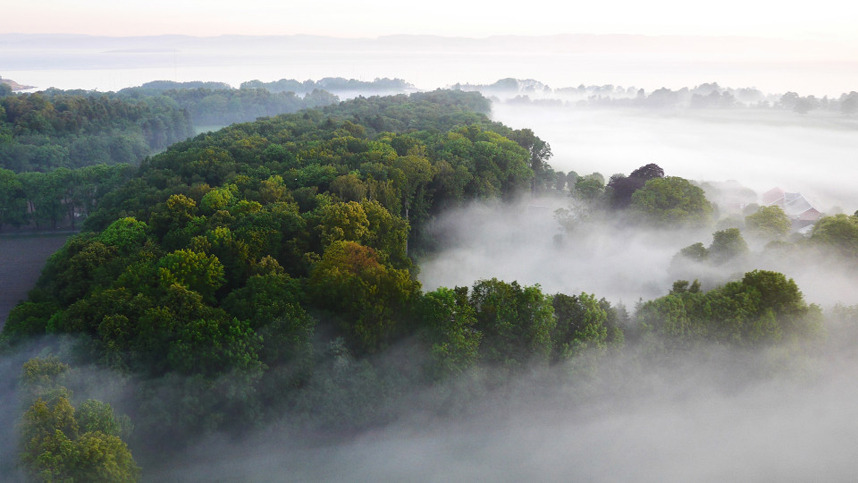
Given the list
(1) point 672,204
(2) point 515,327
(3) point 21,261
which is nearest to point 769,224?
(1) point 672,204

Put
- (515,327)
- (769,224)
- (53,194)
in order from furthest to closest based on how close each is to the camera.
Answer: (53,194) < (769,224) < (515,327)

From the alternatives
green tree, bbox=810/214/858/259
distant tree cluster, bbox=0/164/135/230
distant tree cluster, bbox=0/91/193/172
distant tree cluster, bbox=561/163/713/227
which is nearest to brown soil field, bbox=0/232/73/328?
distant tree cluster, bbox=0/164/135/230

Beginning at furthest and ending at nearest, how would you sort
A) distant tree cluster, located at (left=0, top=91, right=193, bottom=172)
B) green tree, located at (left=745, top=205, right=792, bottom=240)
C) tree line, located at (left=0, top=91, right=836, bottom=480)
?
1. distant tree cluster, located at (left=0, top=91, right=193, bottom=172)
2. green tree, located at (left=745, top=205, right=792, bottom=240)
3. tree line, located at (left=0, top=91, right=836, bottom=480)

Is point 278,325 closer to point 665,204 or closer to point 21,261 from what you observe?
point 665,204

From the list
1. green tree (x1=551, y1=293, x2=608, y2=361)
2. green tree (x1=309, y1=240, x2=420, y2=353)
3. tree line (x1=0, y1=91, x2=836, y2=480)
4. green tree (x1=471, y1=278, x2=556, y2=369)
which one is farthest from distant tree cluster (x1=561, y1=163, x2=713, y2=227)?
green tree (x1=309, y1=240, x2=420, y2=353)

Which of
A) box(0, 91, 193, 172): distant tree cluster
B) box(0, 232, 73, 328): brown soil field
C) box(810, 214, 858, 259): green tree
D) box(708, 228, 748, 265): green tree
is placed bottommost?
box(0, 232, 73, 328): brown soil field

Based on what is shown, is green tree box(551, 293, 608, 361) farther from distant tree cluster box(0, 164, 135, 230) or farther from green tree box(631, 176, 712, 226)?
distant tree cluster box(0, 164, 135, 230)

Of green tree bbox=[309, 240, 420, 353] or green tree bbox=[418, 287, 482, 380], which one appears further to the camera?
green tree bbox=[309, 240, 420, 353]

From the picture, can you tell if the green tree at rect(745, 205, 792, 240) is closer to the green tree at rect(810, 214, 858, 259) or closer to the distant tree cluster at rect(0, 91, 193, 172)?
the green tree at rect(810, 214, 858, 259)

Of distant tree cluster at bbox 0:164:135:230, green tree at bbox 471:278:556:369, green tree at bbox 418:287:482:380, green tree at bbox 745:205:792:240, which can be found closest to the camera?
green tree at bbox 418:287:482:380

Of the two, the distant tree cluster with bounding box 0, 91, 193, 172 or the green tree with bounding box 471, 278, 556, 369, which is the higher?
the distant tree cluster with bounding box 0, 91, 193, 172
